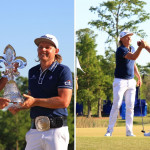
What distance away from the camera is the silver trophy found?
4.24 metres

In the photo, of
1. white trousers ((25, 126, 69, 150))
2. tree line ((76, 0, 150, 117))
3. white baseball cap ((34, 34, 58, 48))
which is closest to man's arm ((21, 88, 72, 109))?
white trousers ((25, 126, 69, 150))

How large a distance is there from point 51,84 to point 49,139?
0.51 metres

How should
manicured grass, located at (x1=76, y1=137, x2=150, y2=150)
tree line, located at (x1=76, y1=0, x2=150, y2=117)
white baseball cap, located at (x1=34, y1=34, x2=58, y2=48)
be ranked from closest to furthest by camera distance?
white baseball cap, located at (x1=34, y1=34, x2=58, y2=48) < manicured grass, located at (x1=76, y1=137, x2=150, y2=150) < tree line, located at (x1=76, y1=0, x2=150, y2=117)

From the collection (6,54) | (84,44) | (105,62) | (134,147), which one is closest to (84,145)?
(134,147)

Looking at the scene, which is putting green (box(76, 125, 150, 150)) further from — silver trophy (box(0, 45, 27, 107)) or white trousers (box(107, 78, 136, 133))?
silver trophy (box(0, 45, 27, 107))

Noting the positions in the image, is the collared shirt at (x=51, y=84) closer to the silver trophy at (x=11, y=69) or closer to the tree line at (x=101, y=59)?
the silver trophy at (x=11, y=69)

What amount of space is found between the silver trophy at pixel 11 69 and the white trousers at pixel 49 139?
46cm

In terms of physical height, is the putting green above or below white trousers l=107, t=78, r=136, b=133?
below

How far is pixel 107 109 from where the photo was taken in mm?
20328

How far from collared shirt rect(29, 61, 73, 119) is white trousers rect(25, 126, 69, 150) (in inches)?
6.3

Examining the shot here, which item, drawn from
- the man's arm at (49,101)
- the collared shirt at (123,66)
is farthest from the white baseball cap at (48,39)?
the collared shirt at (123,66)

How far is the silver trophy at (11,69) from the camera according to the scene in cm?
424

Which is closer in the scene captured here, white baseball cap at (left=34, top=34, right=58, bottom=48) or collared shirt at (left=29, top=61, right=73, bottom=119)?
collared shirt at (left=29, top=61, right=73, bottom=119)

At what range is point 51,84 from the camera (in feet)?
13.2
